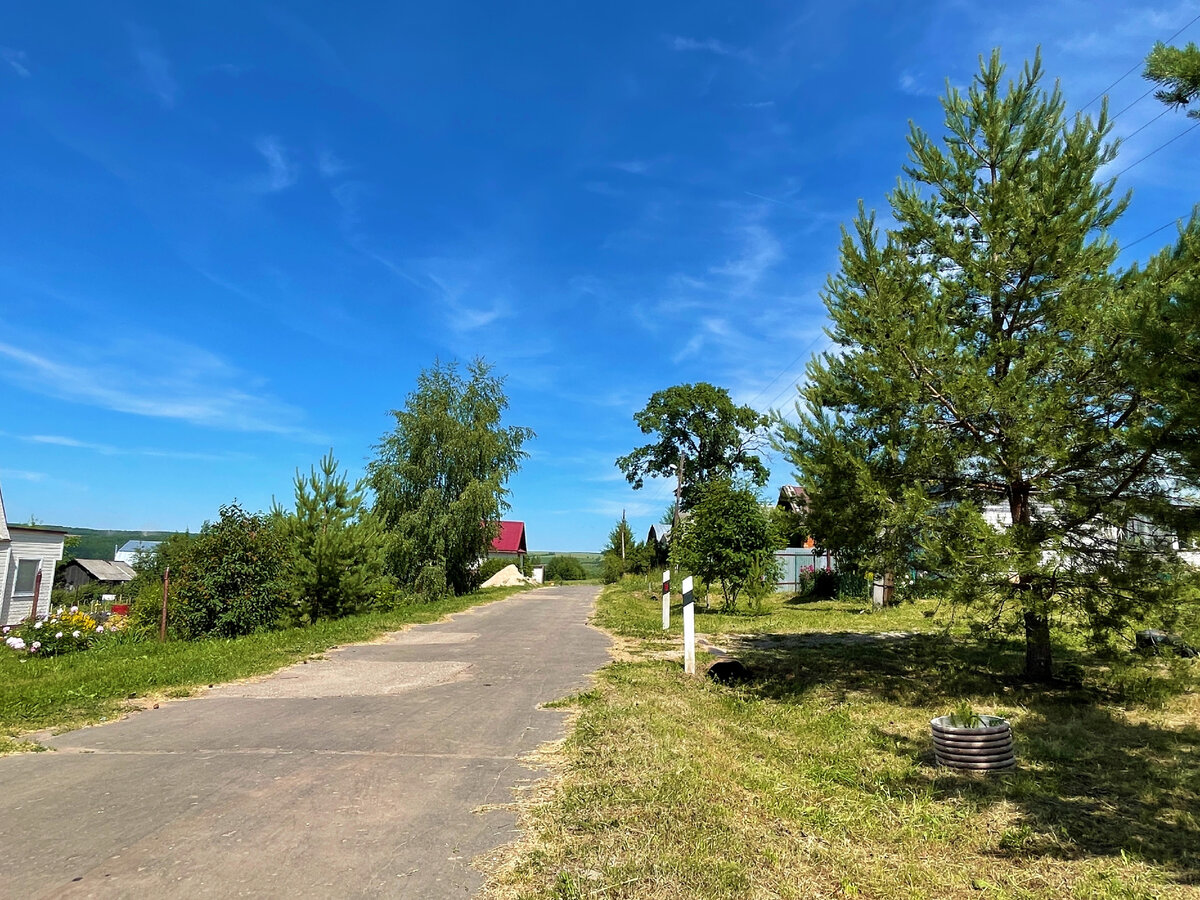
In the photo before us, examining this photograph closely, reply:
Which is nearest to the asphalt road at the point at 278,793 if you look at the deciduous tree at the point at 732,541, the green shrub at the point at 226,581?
the green shrub at the point at 226,581

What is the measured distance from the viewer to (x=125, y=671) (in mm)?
9469

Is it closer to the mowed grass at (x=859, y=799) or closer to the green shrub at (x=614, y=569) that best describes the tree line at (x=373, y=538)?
the mowed grass at (x=859, y=799)

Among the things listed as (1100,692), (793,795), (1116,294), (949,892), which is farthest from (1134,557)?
(949,892)

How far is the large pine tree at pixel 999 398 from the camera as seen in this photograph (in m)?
7.34

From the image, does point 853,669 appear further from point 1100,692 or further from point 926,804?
point 926,804

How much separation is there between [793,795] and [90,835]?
4.09 meters

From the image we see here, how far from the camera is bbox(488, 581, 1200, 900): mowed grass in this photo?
3.36 m

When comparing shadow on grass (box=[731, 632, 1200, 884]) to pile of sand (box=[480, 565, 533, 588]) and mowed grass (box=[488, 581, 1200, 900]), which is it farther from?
pile of sand (box=[480, 565, 533, 588])

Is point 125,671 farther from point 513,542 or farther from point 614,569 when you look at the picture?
point 513,542

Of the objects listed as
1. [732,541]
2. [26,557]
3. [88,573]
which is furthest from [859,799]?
[88,573]

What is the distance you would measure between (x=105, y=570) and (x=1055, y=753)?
2731 inches

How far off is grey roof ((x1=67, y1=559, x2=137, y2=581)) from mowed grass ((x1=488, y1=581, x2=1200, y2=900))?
2283 inches

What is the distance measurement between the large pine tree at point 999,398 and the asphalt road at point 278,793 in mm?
4440

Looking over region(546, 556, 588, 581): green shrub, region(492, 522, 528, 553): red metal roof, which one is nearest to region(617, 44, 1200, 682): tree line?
region(492, 522, 528, 553): red metal roof
